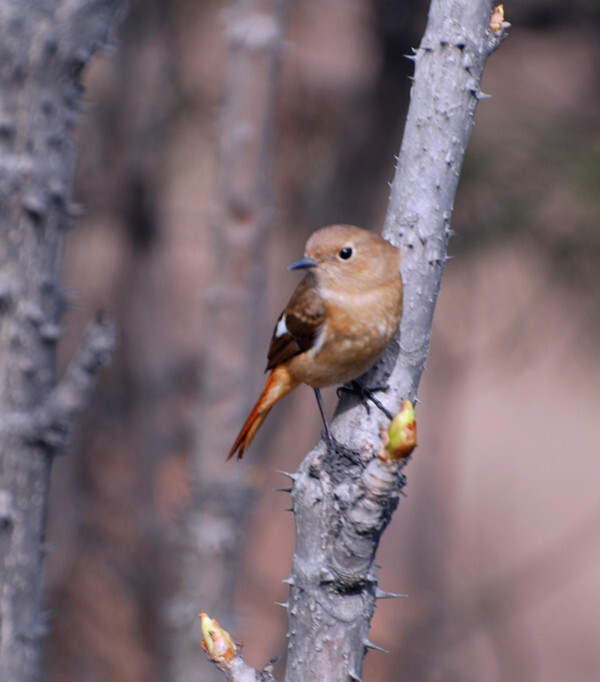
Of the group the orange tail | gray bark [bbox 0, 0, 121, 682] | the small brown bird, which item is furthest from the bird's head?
gray bark [bbox 0, 0, 121, 682]

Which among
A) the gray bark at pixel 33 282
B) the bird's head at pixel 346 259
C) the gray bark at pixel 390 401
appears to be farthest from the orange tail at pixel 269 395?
the gray bark at pixel 390 401

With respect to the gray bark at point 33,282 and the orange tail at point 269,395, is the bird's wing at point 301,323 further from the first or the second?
the gray bark at point 33,282

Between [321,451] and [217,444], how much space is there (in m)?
1.92

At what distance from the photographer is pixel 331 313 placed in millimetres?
2438

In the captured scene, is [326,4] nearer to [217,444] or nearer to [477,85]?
[217,444]

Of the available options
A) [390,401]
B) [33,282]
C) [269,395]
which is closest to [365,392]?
[390,401]

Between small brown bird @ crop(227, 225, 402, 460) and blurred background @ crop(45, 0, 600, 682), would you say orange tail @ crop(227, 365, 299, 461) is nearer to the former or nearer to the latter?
small brown bird @ crop(227, 225, 402, 460)

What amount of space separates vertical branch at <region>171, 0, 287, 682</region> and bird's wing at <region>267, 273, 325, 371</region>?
Answer: 2.57ft

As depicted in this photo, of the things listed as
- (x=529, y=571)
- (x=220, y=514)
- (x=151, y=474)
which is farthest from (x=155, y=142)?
(x=529, y=571)

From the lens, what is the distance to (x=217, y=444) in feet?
11.4

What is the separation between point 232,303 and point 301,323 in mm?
921

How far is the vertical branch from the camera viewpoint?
318 centimetres

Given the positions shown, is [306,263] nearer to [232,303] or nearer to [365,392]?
[365,392]

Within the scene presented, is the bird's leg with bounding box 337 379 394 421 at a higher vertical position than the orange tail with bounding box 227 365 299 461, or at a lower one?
lower
